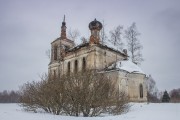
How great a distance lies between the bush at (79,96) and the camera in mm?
12711

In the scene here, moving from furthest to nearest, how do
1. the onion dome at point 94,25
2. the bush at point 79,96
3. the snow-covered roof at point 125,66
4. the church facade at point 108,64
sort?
the onion dome at point 94,25 < the snow-covered roof at point 125,66 < the church facade at point 108,64 < the bush at point 79,96

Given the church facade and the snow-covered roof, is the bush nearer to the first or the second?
the church facade

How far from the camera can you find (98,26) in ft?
107

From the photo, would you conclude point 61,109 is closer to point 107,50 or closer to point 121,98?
point 121,98

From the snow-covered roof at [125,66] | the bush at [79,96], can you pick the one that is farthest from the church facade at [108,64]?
the bush at [79,96]

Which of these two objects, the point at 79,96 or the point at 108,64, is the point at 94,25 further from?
the point at 79,96

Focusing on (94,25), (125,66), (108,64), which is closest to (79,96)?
(125,66)

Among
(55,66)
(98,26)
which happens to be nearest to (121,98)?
(98,26)

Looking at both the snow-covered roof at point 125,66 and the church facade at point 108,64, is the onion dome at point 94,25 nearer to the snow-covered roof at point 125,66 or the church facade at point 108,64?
the church facade at point 108,64

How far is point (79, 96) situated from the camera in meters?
12.7

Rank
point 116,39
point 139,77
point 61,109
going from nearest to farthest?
point 61,109 → point 139,77 → point 116,39

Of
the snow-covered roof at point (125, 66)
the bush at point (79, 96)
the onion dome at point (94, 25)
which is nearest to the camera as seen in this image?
the bush at point (79, 96)

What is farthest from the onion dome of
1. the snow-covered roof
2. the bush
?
the bush

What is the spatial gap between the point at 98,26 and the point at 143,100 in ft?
38.3
